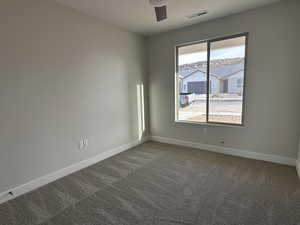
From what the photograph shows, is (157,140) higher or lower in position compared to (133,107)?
lower

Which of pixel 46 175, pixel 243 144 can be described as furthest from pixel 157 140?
pixel 46 175

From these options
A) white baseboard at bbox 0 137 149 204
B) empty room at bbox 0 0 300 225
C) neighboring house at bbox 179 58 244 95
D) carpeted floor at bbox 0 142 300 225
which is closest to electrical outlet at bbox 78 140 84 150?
empty room at bbox 0 0 300 225

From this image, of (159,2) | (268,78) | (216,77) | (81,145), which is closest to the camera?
(159,2)

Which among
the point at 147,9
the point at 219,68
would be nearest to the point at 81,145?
the point at 147,9

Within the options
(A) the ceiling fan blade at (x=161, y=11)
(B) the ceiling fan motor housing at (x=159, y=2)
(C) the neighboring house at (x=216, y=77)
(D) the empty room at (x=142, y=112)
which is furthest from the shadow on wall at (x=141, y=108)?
(B) the ceiling fan motor housing at (x=159, y=2)

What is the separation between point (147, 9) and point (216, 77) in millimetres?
1872

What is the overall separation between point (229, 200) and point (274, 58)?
2400 mm

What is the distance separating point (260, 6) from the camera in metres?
2.77

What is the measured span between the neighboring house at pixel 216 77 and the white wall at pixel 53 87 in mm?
1465

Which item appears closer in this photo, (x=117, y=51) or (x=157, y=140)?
(x=117, y=51)

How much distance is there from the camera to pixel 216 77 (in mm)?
3443

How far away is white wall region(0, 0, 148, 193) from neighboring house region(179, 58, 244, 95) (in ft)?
4.81

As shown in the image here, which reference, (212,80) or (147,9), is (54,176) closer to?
(147,9)

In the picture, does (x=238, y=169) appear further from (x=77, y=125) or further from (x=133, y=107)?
(x=77, y=125)
